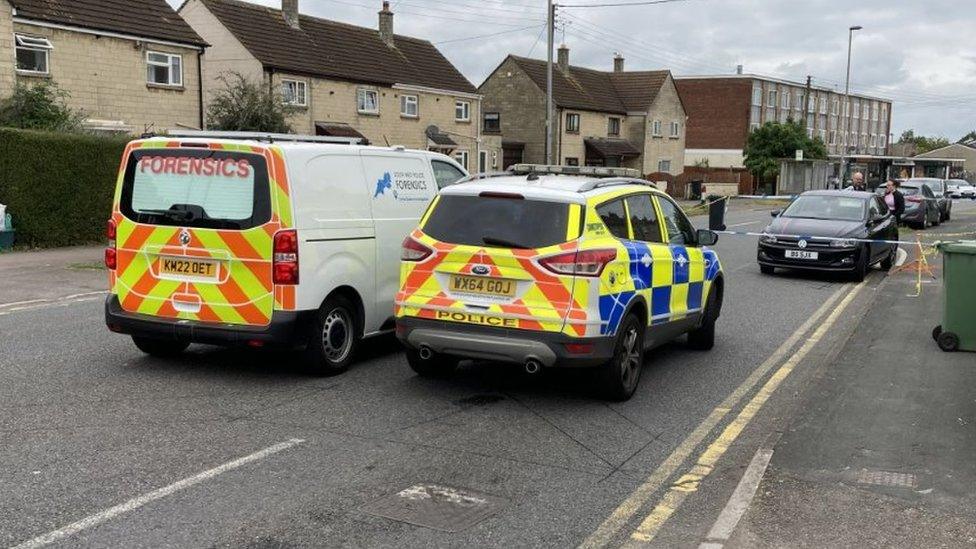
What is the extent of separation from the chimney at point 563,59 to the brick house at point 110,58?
32.8 metres

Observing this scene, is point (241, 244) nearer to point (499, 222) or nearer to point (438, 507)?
point (499, 222)

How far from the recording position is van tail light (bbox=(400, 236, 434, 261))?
22.8 feet

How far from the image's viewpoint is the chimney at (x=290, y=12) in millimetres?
36719

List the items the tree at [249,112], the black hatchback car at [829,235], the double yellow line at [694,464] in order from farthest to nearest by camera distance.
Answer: the tree at [249,112]
the black hatchback car at [829,235]
the double yellow line at [694,464]

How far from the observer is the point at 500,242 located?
6.74 m

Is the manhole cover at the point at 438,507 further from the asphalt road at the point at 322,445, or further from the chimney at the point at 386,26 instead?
the chimney at the point at 386,26

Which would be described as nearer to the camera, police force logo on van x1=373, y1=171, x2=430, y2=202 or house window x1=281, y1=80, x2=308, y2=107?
police force logo on van x1=373, y1=171, x2=430, y2=202

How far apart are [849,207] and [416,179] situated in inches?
426

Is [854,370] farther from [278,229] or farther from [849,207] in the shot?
[849,207]

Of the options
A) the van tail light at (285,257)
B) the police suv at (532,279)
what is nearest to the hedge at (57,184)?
the van tail light at (285,257)

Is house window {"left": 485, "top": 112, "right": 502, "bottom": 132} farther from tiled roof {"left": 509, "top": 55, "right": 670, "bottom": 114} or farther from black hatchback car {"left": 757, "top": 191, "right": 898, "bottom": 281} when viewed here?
black hatchback car {"left": 757, "top": 191, "right": 898, "bottom": 281}

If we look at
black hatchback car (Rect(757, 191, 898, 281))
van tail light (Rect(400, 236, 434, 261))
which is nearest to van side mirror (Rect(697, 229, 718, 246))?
van tail light (Rect(400, 236, 434, 261))

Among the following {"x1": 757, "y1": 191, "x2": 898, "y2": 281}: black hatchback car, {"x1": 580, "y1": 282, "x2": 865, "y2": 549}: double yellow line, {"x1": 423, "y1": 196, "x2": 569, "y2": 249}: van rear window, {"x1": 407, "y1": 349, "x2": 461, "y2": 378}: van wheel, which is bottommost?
{"x1": 580, "y1": 282, "x2": 865, "y2": 549}: double yellow line

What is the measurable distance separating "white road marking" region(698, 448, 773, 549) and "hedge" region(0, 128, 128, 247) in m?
15.6
